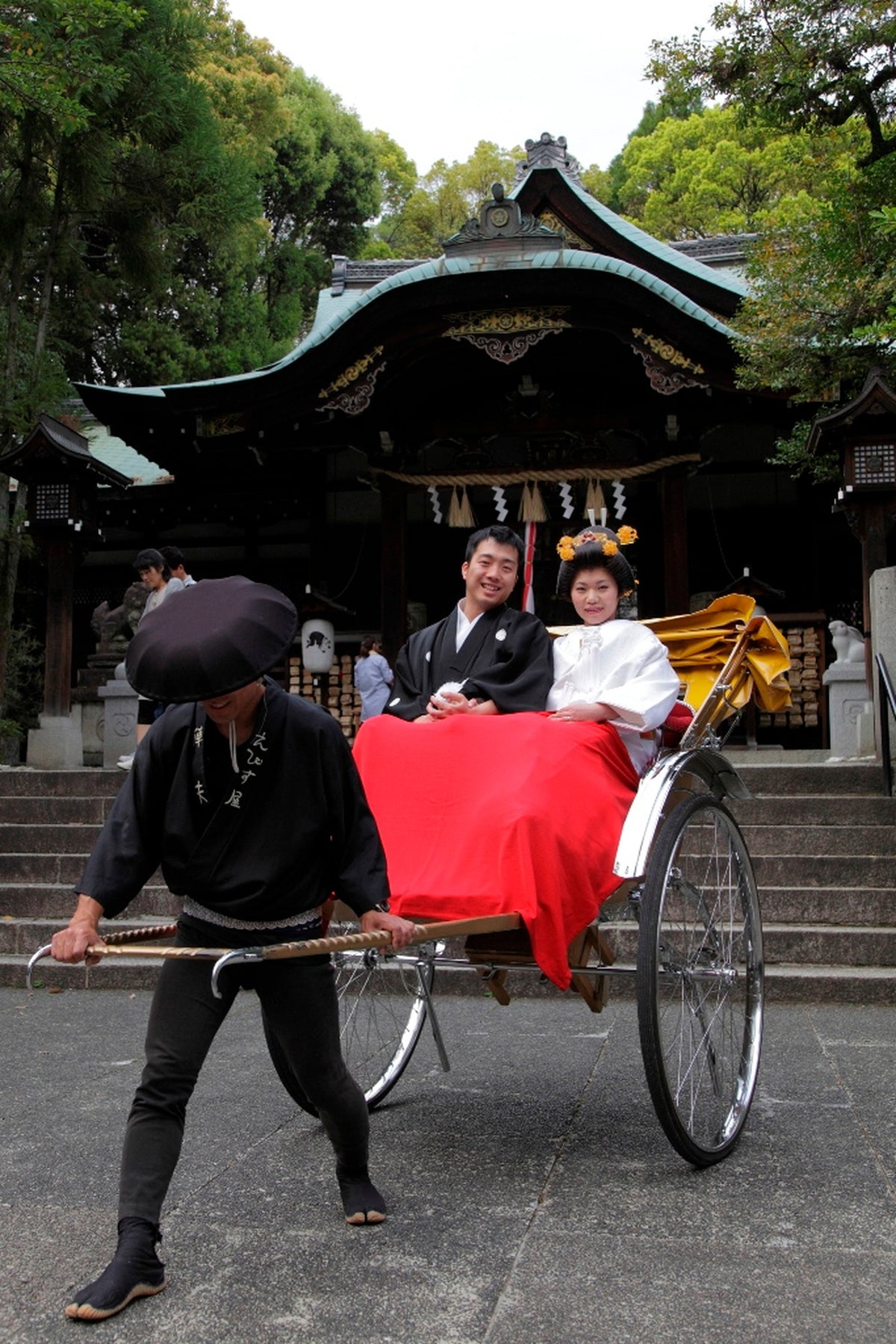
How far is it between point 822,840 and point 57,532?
7.60 m

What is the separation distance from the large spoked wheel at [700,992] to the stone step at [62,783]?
576 centimetres

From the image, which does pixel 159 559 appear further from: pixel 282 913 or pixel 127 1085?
pixel 282 913

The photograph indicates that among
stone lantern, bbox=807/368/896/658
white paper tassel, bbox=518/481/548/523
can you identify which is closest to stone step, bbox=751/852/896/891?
stone lantern, bbox=807/368/896/658

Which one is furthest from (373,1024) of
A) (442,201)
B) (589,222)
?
(442,201)

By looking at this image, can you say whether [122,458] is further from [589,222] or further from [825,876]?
[825,876]

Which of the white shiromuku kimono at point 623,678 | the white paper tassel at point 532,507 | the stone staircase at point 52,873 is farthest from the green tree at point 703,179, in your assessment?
the white shiromuku kimono at point 623,678

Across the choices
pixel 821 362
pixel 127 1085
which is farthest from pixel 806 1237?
pixel 821 362

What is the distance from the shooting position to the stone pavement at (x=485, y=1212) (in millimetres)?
2279

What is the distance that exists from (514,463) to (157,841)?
10.4 metres

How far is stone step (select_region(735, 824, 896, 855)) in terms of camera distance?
6.98 metres

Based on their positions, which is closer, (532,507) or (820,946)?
(820,946)

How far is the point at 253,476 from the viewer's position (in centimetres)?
1366

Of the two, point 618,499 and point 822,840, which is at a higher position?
point 618,499

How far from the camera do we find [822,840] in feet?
23.1
